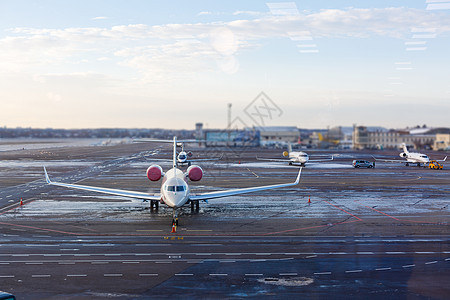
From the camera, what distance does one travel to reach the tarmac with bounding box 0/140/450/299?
17.5 metres

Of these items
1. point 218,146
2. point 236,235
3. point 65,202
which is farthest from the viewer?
point 218,146

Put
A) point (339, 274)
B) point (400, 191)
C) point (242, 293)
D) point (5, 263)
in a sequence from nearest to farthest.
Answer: point (242, 293)
point (339, 274)
point (5, 263)
point (400, 191)

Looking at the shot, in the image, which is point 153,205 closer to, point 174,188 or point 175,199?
point 174,188

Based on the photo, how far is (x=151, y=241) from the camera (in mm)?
24719

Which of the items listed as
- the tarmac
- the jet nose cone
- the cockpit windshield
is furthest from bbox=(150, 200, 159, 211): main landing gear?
the jet nose cone

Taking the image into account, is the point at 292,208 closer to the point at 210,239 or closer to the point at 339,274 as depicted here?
the point at 210,239

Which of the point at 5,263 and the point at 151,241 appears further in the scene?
the point at 151,241

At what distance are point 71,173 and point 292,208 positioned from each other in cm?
4233

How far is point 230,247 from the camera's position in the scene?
77.3 ft

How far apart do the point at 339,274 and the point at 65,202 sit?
2767 cm

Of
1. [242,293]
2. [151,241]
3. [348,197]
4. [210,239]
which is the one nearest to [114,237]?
[151,241]

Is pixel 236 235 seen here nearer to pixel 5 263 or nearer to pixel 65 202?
pixel 5 263

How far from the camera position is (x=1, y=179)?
187 feet

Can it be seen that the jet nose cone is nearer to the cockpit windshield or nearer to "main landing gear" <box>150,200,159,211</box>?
the cockpit windshield
